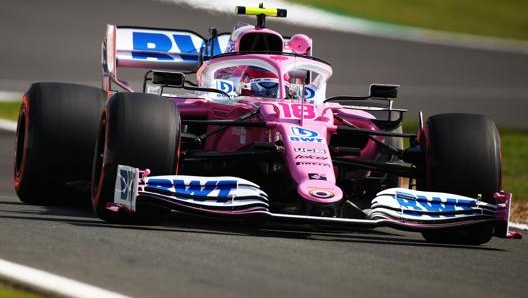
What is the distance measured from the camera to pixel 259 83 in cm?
1225

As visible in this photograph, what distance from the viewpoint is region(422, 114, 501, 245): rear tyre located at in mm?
10750

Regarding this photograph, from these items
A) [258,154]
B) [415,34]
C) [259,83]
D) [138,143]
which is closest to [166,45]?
[259,83]

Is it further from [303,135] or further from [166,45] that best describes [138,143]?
[166,45]

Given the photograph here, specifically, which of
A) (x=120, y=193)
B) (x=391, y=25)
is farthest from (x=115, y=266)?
(x=391, y=25)

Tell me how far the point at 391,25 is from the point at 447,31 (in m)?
1.82

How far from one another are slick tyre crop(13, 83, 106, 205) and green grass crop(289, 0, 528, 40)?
79.1ft

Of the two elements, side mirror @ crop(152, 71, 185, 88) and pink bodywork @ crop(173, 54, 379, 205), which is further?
side mirror @ crop(152, 71, 185, 88)

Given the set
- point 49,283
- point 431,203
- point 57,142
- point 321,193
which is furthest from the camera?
point 57,142

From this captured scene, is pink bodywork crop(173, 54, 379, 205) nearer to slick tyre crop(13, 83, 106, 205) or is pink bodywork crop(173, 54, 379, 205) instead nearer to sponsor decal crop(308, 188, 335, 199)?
sponsor decal crop(308, 188, 335, 199)

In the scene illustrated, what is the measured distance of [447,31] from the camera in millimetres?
38500

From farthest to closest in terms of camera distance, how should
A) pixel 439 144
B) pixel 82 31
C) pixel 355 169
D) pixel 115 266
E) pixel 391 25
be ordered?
pixel 391 25 < pixel 82 31 < pixel 355 169 < pixel 439 144 < pixel 115 266

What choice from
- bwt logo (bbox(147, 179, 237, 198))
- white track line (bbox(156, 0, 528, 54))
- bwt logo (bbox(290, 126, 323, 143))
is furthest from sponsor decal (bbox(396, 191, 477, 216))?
white track line (bbox(156, 0, 528, 54))

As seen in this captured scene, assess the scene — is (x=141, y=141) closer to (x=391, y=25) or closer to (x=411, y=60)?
(x=411, y=60)

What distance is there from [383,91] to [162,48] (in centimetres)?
368
